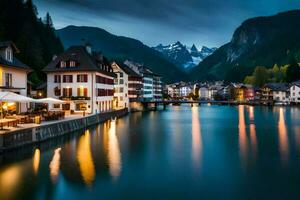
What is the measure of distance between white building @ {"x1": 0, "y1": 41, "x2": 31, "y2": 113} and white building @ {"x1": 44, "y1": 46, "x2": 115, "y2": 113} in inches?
743

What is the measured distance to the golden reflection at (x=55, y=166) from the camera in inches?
1081

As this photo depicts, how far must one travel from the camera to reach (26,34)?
10844cm

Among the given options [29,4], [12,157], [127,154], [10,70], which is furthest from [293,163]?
[29,4]

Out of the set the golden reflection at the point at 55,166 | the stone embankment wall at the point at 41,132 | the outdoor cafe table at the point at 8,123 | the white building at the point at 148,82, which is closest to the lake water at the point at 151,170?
the golden reflection at the point at 55,166

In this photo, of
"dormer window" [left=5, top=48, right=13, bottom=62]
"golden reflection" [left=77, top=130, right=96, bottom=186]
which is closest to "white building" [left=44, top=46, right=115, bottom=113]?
"dormer window" [left=5, top=48, right=13, bottom=62]

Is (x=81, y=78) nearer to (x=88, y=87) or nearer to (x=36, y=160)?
(x=88, y=87)

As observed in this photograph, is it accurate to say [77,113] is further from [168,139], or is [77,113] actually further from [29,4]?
[29,4]

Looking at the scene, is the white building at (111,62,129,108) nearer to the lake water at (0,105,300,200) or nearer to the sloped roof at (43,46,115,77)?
the sloped roof at (43,46,115,77)

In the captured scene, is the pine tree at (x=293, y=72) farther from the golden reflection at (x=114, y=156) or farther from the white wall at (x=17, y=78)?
the white wall at (x=17, y=78)

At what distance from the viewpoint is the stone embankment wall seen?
3503 centimetres

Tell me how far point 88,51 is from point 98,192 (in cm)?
5955

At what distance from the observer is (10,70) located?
48969mm

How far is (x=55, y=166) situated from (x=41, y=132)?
1273 centimetres

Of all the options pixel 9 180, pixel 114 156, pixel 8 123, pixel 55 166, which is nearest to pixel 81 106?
pixel 8 123
